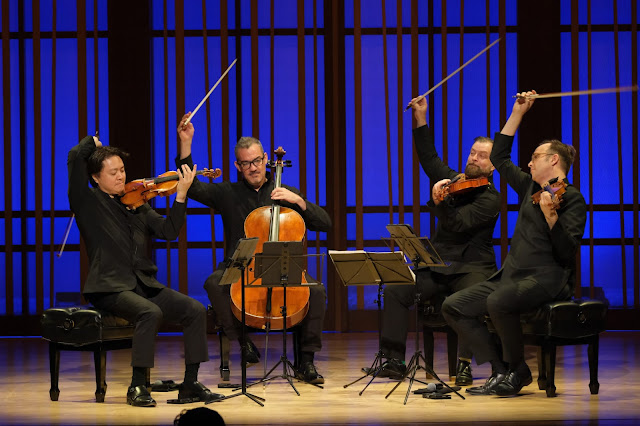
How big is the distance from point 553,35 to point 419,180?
4.75 ft

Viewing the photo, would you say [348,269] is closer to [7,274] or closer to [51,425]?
[51,425]

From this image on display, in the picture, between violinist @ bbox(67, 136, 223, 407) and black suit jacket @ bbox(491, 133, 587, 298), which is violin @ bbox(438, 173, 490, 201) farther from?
violinist @ bbox(67, 136, 223, 407)

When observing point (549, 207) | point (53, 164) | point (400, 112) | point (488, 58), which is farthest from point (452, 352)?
point (53, 164)

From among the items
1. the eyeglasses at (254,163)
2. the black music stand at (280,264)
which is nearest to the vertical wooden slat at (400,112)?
the eyeglasses at (254,163)

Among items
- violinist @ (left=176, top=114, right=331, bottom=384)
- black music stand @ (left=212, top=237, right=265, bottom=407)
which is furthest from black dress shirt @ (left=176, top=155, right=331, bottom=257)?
black music stand @ (left=212, top=237, right=265, bottom=407)

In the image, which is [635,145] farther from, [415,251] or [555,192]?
[415,251]

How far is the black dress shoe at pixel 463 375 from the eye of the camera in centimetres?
433

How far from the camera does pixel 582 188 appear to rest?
627cm

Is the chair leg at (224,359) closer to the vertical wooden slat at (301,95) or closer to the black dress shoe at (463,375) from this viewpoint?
the black dress shoe at (463,375)

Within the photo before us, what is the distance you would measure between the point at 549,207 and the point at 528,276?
37 centimetres

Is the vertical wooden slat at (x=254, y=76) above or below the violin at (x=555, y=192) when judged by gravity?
above

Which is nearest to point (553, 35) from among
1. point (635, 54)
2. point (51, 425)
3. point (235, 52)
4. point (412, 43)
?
point (635, 54)

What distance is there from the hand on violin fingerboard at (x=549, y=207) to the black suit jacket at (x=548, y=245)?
0.03 metres

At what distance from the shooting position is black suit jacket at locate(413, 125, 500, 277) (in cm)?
446
